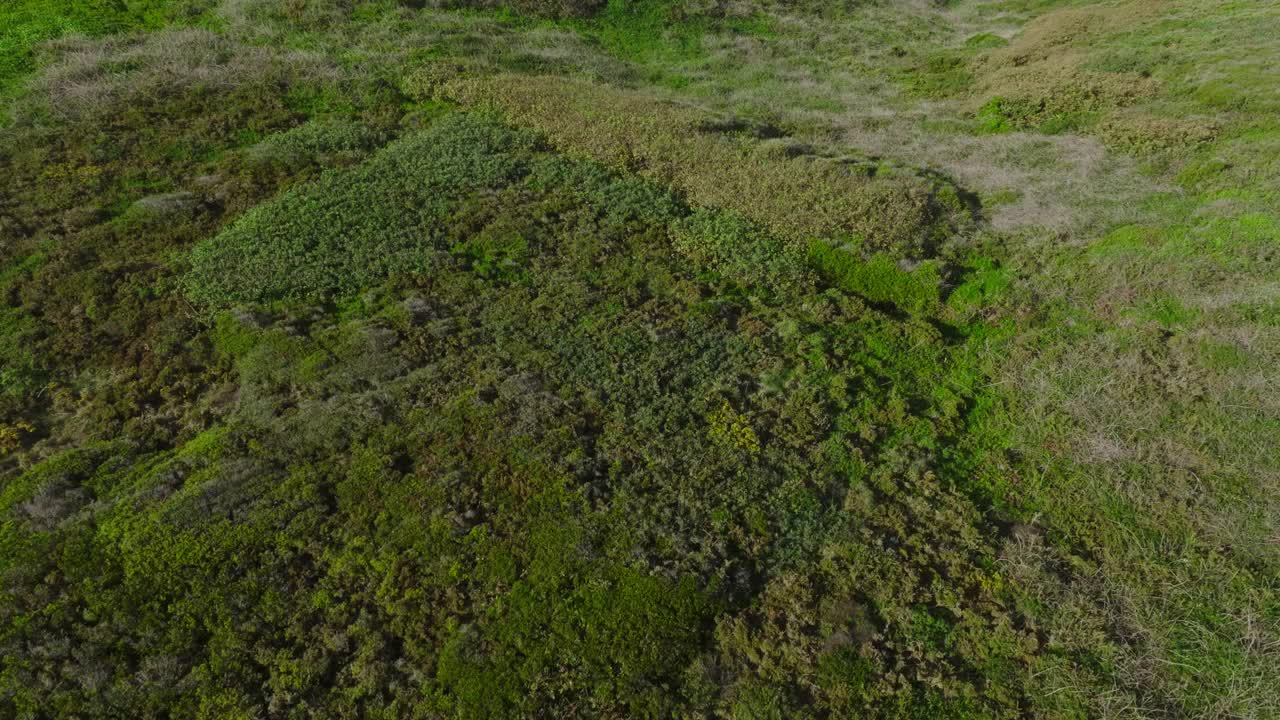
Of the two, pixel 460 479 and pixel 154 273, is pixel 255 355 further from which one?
pixel 460 479

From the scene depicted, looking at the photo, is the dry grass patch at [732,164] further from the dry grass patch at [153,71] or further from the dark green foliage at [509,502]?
the dry grass patch at [153,71]

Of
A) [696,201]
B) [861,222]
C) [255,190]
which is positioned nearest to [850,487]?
[861,222]

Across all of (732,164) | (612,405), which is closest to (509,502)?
(612,405)

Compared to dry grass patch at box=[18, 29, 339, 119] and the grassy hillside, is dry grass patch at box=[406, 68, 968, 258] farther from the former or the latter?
dry grass patch at box=[18, 29, 339, 119]

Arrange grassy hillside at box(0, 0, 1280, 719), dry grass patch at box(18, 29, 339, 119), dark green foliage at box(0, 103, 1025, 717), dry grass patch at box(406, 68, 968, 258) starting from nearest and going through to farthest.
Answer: dark green foliage at box(0, 103, 1025, 717) → grassy hillside at box(0, 0, 1280, 719) → dry grass patch at box(406, 68, 968, 258) → dry grass patch at box(18, 29, 339, 119)

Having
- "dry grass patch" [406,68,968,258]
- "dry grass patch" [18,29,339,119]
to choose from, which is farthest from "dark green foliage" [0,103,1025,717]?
"dry grass patch" [18,29,339,119]

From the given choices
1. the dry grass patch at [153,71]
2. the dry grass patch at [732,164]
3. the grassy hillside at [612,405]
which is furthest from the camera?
the dry grass patch at [153,71]

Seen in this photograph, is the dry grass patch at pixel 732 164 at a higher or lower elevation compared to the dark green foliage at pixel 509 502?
higher

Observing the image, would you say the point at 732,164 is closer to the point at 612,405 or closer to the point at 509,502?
the point at 612,405

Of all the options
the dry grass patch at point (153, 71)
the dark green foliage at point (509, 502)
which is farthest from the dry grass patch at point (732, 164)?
the dry grass patch at point (153, 71)
